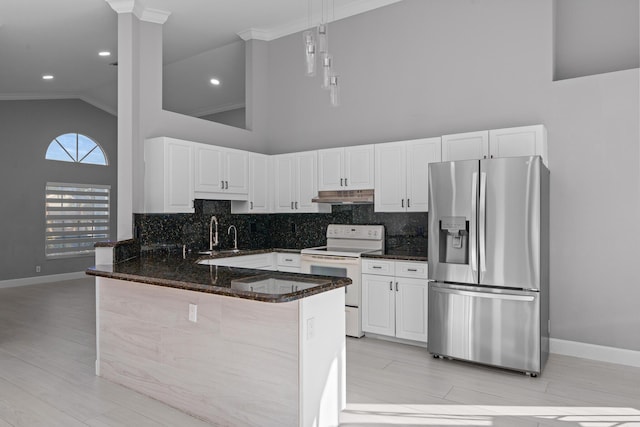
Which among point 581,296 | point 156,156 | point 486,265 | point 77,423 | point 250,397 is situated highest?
point 156,156

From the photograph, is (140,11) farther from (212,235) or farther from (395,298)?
(395,298)

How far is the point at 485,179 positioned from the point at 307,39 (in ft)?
6.23

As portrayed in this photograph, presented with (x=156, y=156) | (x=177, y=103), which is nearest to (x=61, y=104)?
(x=177, y=103)

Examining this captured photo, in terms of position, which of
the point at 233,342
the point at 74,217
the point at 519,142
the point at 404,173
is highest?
the point at 519,142

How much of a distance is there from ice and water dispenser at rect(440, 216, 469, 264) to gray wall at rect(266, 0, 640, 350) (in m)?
1.03

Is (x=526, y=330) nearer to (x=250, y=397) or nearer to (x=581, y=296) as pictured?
(x=581, y=296)

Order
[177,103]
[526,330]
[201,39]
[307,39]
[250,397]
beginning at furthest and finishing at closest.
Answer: [177,103] → [201,39] → [526,330] → [307,39] → [250,397]

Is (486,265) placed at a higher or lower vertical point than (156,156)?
lower

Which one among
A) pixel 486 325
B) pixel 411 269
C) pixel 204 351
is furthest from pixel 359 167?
pixel 204 351

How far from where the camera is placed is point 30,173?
27.1 feet

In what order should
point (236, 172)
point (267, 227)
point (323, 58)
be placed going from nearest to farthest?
1. point (323, 58)
2. point (236, 172)
3. point (267, 227)

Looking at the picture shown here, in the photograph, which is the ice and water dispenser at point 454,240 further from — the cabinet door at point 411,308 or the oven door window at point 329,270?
the oven door window at point 329,270

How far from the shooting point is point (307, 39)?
293 cm

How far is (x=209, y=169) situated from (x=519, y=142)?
3.32 m
